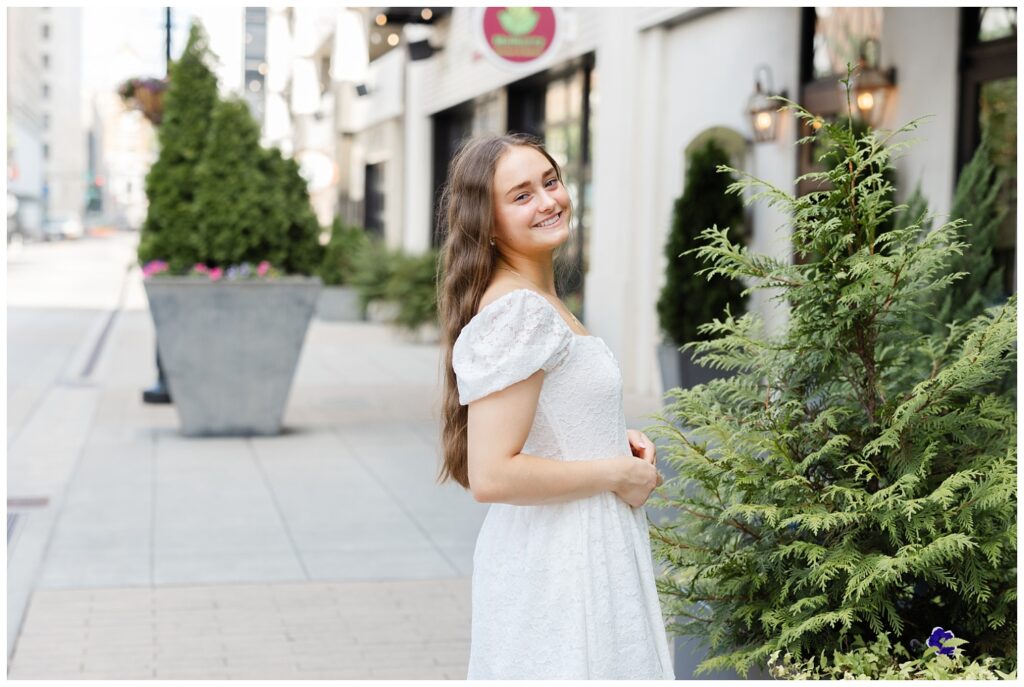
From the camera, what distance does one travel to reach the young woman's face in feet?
8.26

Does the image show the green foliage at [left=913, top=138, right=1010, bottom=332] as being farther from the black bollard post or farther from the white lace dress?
the black bollard post

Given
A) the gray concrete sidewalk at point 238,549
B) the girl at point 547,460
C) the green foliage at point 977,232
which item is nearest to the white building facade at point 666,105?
the green foliage at point 977,232

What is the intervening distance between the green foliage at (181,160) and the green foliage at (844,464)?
27.0 feet

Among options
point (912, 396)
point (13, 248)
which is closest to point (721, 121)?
point (912, 396)

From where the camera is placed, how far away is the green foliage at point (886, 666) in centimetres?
292

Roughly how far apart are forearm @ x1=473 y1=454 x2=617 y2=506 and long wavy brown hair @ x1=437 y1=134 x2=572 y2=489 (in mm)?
261

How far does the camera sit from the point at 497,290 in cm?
252

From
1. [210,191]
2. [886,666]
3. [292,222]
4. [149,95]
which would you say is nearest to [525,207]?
[886,666]

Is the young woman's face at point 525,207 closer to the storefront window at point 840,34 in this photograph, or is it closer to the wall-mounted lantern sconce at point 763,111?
the storefront window at point 840,34

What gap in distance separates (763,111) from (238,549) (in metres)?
6.45

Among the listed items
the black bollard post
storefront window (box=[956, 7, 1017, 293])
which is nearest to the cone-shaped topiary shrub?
the black bollard post

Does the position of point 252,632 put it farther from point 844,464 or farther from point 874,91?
point 874,91

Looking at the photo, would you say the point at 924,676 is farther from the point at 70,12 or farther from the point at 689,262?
the point at 70,12

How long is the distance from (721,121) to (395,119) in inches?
600
